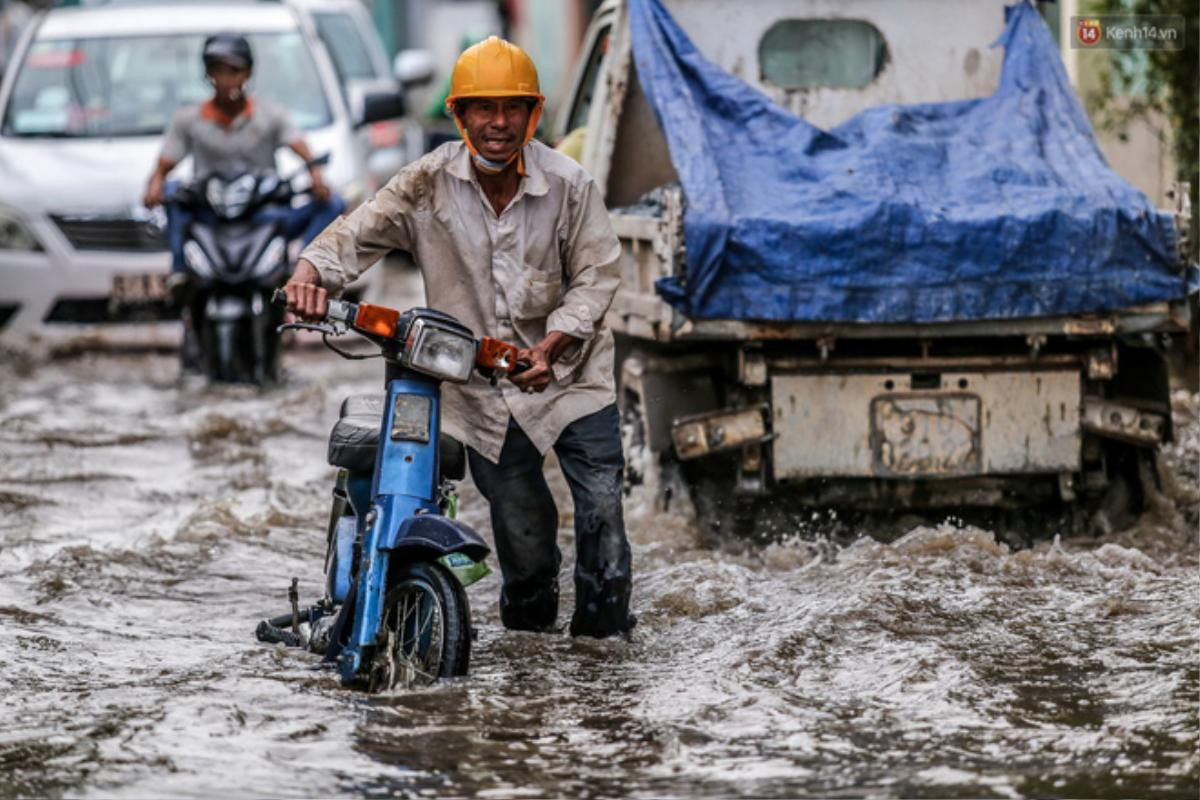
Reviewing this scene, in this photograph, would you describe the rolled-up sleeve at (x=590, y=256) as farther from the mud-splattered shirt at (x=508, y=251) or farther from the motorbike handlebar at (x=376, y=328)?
the motorbike handlebar at (x=376, y=328)

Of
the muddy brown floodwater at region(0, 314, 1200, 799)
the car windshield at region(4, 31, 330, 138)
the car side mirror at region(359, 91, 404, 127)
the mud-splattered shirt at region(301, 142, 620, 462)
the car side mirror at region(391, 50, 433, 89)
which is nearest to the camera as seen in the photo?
the muddy brown floodwater at region(0, 314, 1200, 799)

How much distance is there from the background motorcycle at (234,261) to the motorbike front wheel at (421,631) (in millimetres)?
6748

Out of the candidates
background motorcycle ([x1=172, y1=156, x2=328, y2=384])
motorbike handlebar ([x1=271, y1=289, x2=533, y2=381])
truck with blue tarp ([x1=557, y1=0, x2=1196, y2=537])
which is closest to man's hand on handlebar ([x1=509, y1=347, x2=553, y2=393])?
motorbike handlebar ([x1=271, y1=289, x2=533, y2=381])

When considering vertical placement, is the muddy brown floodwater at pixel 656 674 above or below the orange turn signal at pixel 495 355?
Result: below

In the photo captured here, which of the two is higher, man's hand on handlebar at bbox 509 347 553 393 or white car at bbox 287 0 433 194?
white car at bbox 287 0 433 194

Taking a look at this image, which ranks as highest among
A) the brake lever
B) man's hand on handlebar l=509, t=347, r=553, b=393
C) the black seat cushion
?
the brake lever

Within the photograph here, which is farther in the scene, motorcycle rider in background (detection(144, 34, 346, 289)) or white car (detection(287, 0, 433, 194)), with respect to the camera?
white car (detection(287, 0, 433, 194))

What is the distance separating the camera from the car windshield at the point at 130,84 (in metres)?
15.0

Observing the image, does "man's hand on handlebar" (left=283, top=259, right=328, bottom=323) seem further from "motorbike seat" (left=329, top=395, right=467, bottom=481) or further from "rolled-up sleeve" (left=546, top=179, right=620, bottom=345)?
"rolled-up sleeve" (left=546, top=179, right=620, bottom=345)

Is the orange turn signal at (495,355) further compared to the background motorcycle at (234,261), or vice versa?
the background motorcycle at (234,261)

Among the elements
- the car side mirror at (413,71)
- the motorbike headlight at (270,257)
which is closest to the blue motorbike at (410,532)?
the motorbike headlight at (270,257)

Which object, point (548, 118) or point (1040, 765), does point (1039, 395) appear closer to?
point (1040, 765)

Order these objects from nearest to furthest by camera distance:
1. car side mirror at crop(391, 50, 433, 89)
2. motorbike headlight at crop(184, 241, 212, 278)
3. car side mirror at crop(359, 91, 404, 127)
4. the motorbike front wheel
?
the motorbike front wheel, motorbike headlight at crop(184, 241, 212, 278), car side mirror at crop(359, 91, 404, 127), car side mirror at crop(391, 50, 433, 89)

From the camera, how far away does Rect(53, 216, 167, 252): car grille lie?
1430cm
